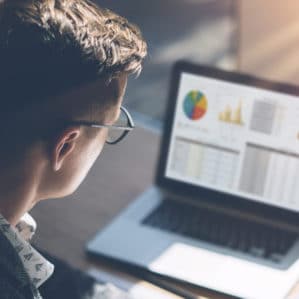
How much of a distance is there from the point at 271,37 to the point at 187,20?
2992mm

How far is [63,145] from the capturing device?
1.12m

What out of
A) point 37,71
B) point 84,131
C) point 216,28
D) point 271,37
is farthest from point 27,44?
point 216,28

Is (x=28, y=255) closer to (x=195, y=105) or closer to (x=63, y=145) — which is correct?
(x=63, y=145)

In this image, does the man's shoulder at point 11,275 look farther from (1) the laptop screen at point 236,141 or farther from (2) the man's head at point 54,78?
(1) the laptop screen at point 236,141

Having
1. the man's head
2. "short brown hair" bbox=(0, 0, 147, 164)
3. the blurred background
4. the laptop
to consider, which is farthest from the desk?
"short brown hair" bbox=(0, 0, 147, 164)

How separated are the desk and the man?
355 millimetres

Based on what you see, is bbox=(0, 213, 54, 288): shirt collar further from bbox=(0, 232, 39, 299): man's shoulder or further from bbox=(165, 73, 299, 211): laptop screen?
bbox=(165, 73, 299, 211): laptop screen

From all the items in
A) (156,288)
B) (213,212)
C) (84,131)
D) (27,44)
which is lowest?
(156,288)

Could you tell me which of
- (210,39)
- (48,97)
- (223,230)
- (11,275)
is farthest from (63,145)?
(210,39)

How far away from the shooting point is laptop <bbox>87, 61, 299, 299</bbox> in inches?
59.1

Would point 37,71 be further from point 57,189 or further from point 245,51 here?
point 245,51

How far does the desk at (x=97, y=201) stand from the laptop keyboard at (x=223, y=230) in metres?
0.10

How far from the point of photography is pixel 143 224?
5.25ft

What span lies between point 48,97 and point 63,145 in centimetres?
10
